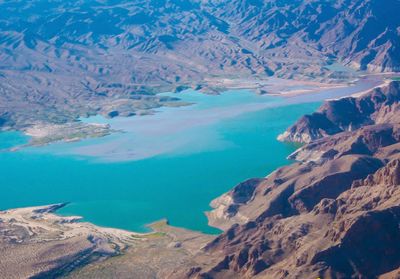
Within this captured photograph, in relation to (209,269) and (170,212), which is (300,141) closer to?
(170,212)

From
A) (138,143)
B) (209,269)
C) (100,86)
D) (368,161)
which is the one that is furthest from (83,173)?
(100,86)

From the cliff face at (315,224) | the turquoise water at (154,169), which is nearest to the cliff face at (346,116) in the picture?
the turquoise water at (154,169)

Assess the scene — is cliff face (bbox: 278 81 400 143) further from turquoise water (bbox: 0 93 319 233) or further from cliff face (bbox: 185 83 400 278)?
cliff face (bbox: 185 83 400 278)

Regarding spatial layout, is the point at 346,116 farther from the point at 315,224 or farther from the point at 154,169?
the point at 315,224

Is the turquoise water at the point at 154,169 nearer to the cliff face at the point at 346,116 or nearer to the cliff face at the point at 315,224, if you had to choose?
the cliff face at the point at 346,116

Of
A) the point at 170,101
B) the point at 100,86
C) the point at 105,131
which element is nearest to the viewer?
the point at 105,131

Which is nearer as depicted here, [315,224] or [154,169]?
[315,224]

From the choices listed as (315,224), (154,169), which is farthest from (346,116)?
(315,224)
